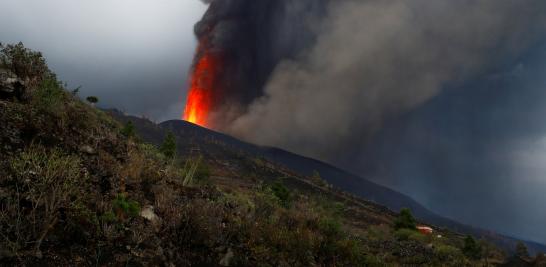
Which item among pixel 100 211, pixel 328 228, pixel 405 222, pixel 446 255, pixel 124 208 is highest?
pixel 405 222

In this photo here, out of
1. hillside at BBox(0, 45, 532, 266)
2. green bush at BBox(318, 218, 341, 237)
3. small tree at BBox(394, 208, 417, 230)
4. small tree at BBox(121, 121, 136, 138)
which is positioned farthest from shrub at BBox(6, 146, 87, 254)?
small tree at BBox(394, 208, 417, 230)

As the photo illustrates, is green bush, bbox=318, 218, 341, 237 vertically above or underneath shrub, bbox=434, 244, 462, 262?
underneath

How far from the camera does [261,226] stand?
11.4 metres

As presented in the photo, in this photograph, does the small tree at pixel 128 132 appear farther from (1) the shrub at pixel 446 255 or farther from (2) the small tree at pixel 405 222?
(2) the small tree at pixel 405 222

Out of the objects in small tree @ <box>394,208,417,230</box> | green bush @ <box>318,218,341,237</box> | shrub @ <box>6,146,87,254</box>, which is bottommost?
shrub @ <box>6,146,87,254</box>

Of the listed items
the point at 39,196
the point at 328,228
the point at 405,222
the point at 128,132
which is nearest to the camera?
the point at 39,196

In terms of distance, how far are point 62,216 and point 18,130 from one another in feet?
11.1

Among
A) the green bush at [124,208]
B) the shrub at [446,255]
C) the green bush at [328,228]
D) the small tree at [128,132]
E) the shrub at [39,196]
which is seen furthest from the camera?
the shrub at [446,255]

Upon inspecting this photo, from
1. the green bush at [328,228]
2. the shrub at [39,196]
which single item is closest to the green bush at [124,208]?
the shrub at [39,196]

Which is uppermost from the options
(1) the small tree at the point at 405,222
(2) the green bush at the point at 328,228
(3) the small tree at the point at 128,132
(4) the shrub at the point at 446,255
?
(1) the small tree at the point at 405,222

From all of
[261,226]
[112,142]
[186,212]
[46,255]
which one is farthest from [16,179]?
[261,226]

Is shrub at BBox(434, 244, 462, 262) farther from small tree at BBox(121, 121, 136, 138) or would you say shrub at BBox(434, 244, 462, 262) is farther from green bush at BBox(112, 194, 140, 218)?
small tree at BBox(121, 121, 136, 138)

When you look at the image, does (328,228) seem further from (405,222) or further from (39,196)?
(405,222)

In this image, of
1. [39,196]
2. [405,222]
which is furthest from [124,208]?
[405,222]
